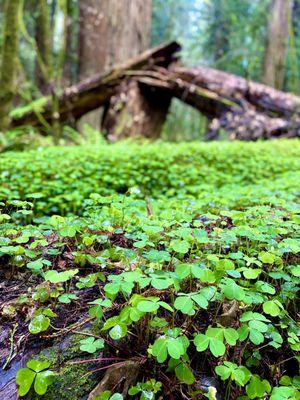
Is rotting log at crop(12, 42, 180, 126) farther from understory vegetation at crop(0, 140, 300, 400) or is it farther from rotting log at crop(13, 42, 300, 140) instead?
understory vegetation at crop(0, 140, 300, 400)

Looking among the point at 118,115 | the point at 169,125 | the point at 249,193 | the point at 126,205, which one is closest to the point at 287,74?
the point at 169,125

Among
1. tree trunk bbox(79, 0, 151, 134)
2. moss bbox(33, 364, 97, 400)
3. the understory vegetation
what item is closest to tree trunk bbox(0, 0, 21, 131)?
tree trunk bbox(79, 0, 151, 134)

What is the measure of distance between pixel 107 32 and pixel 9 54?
4221 mm

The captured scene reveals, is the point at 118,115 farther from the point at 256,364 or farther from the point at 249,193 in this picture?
the point at 256,364

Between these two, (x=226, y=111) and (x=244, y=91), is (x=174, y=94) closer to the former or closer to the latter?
(x=226, y=111)

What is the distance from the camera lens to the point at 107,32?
31.4 ft

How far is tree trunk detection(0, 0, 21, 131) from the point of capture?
5828 millimetres

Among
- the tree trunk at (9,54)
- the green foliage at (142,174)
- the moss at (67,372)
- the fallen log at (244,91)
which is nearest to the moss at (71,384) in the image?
the moss at (67,372)

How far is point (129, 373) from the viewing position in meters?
1.52

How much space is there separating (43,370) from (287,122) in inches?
321

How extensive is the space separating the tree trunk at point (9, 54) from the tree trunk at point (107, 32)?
3.88 meters

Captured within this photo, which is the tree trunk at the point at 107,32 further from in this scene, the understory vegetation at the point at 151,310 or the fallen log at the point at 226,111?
the understory vegetation at the point at 151,310

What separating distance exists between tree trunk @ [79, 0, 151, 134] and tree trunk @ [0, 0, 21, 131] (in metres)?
3.88

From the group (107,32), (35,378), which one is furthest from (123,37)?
(35,378)
